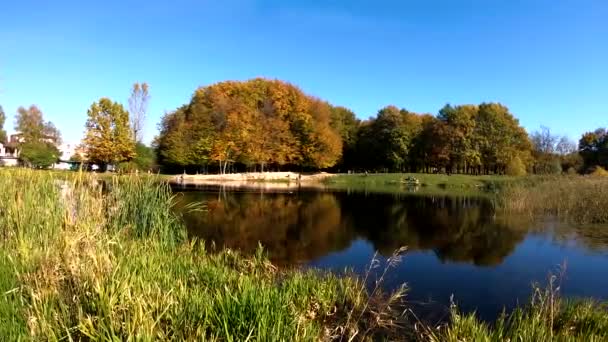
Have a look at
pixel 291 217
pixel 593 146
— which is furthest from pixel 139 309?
pixel 593 146

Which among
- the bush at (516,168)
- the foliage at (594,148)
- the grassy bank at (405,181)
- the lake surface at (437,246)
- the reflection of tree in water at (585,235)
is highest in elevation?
the foliage at (594,148)

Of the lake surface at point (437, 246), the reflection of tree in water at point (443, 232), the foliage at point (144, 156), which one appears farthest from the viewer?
the foliage at point (144, 156)

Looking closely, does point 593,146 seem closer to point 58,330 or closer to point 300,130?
point 300,130

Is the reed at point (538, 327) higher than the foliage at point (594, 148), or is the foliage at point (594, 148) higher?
the foliage at point (594, 148)

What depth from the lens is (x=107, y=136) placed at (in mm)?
58594

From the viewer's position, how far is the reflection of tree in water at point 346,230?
14344mm


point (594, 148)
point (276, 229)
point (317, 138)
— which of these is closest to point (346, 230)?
point (276, 229)

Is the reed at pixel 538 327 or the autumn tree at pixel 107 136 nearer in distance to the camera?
the reed at pixel 538 327

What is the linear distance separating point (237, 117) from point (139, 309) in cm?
5982

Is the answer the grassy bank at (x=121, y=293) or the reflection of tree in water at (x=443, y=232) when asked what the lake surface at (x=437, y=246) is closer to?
the reflection of tree in water at (x=443, y=232)

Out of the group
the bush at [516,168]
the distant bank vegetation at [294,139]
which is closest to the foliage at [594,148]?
the distant bank vegetation at [294,139]

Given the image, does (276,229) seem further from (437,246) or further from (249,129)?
(249,129)

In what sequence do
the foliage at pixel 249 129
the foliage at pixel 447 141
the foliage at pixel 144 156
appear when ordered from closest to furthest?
the foliage at pixel 144 156
the foliage at pixel 249 129
the foliage at pixel 447 141

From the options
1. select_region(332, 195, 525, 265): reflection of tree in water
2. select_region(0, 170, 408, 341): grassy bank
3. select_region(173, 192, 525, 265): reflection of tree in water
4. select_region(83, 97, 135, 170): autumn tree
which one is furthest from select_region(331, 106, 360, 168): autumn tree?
select_region(0, 170, 408, 341): grassy bank
